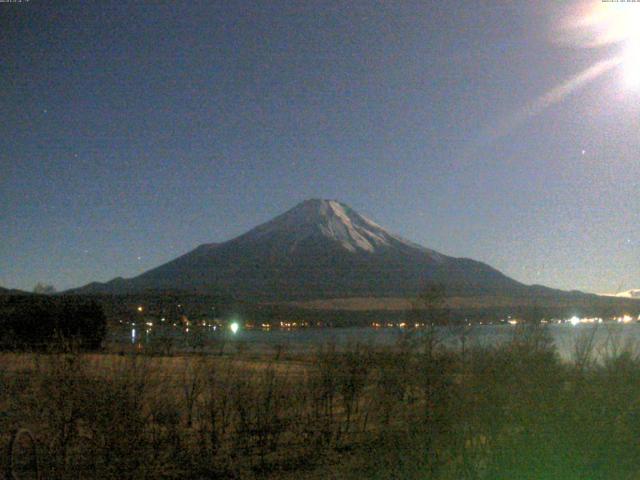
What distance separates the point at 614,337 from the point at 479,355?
1.97 meters

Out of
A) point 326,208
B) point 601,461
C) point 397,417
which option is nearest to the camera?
point 601,461

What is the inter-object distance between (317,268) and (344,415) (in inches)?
4571

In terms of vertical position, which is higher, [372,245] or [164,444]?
[372,245]

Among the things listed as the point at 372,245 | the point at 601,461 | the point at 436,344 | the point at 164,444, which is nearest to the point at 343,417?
the point at 436,344

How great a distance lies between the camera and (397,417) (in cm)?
1042

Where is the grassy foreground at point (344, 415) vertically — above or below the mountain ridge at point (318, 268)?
below

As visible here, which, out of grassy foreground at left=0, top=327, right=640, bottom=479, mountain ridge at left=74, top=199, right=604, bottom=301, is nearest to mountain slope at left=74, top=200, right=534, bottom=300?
mountain ridge at left=74, top=199, right=604, bottom=301

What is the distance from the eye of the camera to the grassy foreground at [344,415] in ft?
21.8

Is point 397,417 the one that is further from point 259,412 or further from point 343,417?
point 343,417

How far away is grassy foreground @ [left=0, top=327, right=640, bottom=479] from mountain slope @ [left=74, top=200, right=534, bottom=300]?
270ft

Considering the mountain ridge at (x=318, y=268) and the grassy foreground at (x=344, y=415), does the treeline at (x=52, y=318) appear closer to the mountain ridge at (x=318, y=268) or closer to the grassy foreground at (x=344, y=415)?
the grassy foreground at (x=344, y=415)

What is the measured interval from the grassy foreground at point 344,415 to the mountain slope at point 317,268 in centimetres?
8219

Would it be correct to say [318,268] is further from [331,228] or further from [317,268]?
[331,228]

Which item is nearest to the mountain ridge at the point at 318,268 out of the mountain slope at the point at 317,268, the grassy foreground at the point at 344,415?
the mountain slope at the point at 317,268
